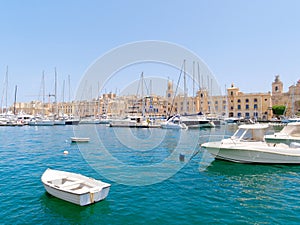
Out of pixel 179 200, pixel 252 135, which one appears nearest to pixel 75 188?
pixel 179 200

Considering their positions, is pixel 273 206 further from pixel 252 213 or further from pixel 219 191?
pixel 219 191

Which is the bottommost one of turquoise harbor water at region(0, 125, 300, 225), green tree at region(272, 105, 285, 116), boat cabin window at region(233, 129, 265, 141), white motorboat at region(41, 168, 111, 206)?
turquoise harbor water at region(0, 125, 300, 225)

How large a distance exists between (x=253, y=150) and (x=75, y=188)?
10.9 m

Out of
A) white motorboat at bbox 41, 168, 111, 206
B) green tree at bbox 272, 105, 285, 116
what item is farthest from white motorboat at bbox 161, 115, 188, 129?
green tree at bbox 272, 105, 285, 116

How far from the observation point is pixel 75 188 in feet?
28.8

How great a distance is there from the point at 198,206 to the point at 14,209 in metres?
6.72

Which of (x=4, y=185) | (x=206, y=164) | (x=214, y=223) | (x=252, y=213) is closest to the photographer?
(x=214, y=223)

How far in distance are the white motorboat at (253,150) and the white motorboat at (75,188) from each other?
8751 mm

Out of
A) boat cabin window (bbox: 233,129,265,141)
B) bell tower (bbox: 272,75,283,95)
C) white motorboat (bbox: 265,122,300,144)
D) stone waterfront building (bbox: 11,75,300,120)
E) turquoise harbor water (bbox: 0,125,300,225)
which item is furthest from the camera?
bell tower (bbox: 272,75,283,95)

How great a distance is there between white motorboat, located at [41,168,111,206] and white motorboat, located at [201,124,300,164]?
8.75 m

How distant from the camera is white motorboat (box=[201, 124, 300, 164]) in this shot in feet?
44.7

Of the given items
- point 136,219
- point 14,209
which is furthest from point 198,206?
point 14,209

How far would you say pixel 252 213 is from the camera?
745 cm

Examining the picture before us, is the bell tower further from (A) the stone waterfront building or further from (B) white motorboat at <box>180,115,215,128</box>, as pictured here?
(B) white motorboat at <box>180,115,215,128</box>
